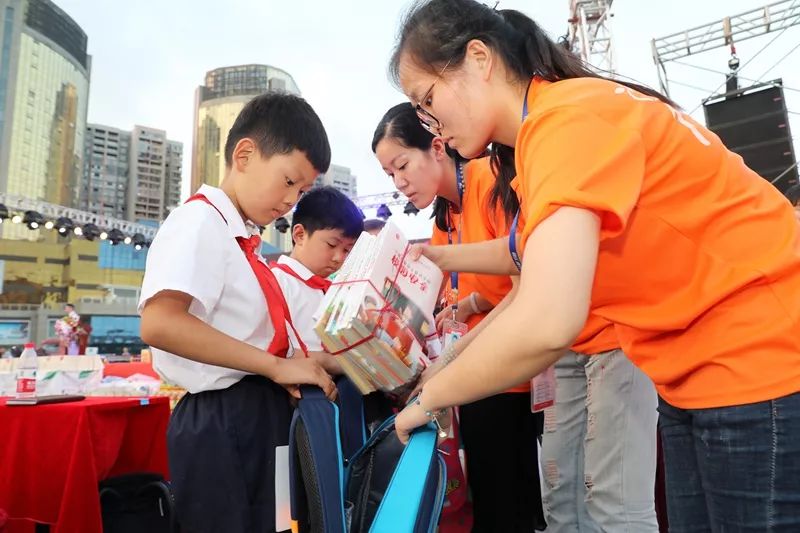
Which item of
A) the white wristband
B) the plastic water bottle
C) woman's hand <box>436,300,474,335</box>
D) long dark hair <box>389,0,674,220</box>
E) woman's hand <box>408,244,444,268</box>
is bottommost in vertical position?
the plastic water bottle

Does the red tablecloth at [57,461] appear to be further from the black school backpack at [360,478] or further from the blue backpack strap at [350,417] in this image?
the black school backpack at [360,478]

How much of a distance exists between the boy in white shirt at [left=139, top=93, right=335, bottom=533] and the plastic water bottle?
1505 millimetres

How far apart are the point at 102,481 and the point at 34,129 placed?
3267 centimetres

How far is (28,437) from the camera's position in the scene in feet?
6.74

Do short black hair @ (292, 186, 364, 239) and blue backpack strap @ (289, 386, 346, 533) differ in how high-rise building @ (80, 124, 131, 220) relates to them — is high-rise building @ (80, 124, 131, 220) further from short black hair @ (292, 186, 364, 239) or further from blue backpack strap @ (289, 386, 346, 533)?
blue backpack strap @ (289, 386, 346, 533)

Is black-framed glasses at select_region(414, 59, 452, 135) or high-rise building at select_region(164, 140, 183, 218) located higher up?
high-rise building at select_region(164, 140, 183, 218)

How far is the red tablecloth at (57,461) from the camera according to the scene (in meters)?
1.93

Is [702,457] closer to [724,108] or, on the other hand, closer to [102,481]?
[102,481]

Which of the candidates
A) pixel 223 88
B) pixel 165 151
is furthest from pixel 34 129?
pixel 223 88

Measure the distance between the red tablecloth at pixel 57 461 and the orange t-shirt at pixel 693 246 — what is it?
81.2 inches

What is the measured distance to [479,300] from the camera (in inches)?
67.0

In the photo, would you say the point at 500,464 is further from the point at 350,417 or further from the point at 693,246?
the point at 693,246

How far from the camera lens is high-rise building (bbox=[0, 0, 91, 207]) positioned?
2705 centimetres

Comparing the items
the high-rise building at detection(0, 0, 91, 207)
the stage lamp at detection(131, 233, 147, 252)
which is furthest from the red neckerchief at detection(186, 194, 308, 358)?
the high-rise building at detection(0, 0, 91, 207)
